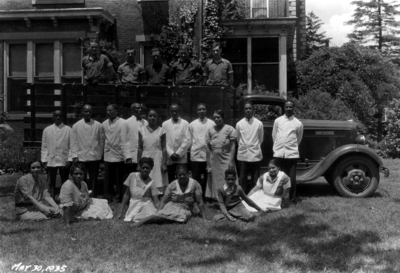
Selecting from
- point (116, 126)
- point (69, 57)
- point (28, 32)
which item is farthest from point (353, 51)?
point (116, 126)

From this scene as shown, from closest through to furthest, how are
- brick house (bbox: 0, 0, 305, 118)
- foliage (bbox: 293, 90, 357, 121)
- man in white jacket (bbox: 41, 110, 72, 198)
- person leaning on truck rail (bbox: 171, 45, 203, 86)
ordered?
man in white jacket (bbox: 41, 110, 72, 198) < person leaning on truck rail (bbox: 171, 45, 203, 86) < foliage (bbox: 293, 90, 357, 121) < brick house (bbox: 0, 0, 305, 118)

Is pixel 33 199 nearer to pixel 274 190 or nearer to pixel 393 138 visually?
pixel 274 190

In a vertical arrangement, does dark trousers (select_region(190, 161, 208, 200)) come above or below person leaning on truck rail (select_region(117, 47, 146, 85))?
below

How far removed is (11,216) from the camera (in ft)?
23.8

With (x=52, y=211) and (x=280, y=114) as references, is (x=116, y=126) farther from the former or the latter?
(x=280, y=114)

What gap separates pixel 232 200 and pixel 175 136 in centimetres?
146

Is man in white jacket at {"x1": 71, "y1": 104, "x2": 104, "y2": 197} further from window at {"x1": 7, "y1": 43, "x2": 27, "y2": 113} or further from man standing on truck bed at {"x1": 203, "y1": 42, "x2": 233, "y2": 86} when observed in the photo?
window at {"x1": 7, "y1": 43, "x2": 27, "y2": 113}

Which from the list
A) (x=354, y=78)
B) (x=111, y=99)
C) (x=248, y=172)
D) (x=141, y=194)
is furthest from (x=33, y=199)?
(x=354, y=78)

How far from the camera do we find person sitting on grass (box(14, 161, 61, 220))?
22.7 feet

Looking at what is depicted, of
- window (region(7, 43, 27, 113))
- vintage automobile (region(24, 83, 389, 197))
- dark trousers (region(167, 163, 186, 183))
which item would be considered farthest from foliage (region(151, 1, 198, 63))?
dark trousers (region(167, 163, 186, 183))

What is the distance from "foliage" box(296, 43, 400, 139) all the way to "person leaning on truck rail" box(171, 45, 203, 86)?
8612 millimetres

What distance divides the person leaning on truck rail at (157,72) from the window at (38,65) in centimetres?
679

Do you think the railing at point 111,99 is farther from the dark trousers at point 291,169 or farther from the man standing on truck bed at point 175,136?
the dark trousers at point 291,169

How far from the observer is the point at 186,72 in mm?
8812
